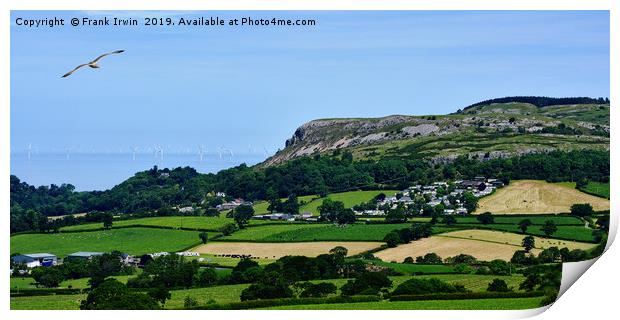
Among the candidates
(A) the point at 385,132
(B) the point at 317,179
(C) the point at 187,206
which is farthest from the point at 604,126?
(C) the point at 187,206

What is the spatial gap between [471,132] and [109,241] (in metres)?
53.3

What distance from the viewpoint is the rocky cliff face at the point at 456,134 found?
8462cm

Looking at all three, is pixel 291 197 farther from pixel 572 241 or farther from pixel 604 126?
pixel 604 126

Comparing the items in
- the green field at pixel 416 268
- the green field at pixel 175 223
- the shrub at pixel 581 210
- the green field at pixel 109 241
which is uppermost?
the shrub at pixel 581 210

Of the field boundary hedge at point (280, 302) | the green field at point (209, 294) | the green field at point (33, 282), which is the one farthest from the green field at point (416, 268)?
the green field at point (33, 282)

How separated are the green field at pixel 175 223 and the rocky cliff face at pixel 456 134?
27406 millimetres

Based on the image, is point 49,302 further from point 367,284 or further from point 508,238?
point 508,238

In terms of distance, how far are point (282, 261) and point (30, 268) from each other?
1035 centimetres

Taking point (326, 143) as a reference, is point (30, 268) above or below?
below

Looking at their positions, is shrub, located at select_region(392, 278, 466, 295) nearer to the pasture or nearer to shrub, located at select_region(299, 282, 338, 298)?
shrub, located at select_region(299, 282, 338, 298)

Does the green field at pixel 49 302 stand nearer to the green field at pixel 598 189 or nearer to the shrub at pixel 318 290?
the shrub at pixel 318 290

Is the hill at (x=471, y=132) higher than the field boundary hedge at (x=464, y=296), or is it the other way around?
the hill at (x=471, y=132)

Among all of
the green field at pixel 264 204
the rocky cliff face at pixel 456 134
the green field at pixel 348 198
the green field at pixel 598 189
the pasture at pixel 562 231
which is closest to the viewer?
the pasture at pixel 562 231

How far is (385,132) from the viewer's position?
107 m
